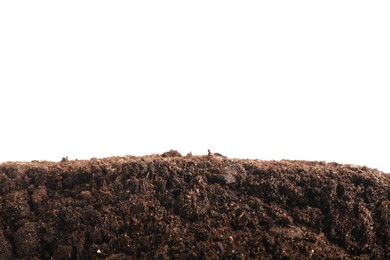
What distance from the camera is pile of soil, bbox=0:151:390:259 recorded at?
4.14 metres

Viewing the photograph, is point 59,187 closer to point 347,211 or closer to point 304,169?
Result: point 304,169

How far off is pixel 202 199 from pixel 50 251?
4.22 feet

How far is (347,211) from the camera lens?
4504 millimetres

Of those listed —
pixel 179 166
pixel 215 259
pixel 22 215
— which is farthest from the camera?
pixel 179 166

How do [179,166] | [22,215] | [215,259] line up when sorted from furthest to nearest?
[179,166]
[22,215]
[215,259]

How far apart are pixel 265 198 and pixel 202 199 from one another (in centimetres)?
56

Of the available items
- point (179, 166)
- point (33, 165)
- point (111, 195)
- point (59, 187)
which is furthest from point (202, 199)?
point (33, 165)

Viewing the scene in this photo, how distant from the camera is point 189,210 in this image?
169 inches

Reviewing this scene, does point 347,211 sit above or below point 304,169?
below

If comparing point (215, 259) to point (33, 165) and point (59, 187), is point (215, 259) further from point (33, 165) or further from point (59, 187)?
point (33, 165)

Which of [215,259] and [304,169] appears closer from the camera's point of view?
[215,259]

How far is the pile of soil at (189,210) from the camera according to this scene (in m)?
4.14

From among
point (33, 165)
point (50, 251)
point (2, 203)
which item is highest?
point (33, 165)

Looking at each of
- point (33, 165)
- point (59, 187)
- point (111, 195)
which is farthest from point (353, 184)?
point (33, 165)
